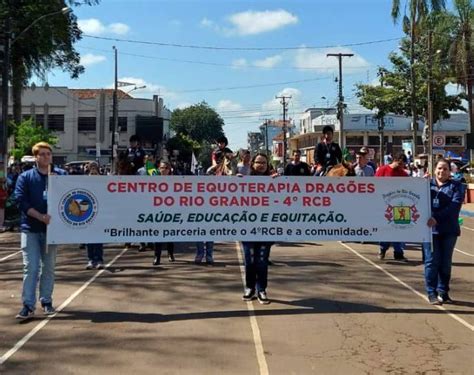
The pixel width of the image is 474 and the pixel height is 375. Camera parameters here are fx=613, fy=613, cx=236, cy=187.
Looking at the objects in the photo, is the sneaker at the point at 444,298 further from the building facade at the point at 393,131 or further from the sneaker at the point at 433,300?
the building facade at the point at 393,131

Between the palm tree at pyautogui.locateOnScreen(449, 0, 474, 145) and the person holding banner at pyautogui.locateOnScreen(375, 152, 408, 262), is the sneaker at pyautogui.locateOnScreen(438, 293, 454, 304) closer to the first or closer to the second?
the person holding banner at pyautogui.locateOnScreen(375, 152, 408, 262)

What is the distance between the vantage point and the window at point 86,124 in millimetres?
68250

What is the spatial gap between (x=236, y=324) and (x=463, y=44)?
3703cm

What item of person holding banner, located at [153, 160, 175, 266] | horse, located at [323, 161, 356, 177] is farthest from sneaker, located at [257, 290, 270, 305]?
horse, located at [323, 161, 356, 177]

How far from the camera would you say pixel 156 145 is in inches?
2817

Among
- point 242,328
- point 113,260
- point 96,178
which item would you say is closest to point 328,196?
point 242,328

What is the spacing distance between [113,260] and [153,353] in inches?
225

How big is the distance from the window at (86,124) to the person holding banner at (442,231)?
63.6 m

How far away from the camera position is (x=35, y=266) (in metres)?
6.92

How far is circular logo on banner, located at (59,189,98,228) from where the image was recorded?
7293mm

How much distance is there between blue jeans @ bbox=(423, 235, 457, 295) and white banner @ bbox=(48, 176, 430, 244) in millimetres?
185

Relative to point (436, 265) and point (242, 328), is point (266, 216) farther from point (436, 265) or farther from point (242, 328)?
point (436, 265)

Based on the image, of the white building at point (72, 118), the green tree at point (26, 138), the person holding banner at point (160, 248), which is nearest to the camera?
the person holding banner at point (160, 248)

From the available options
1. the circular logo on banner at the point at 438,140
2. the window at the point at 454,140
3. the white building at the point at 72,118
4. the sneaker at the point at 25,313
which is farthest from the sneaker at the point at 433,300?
the window at the point at 454,140
